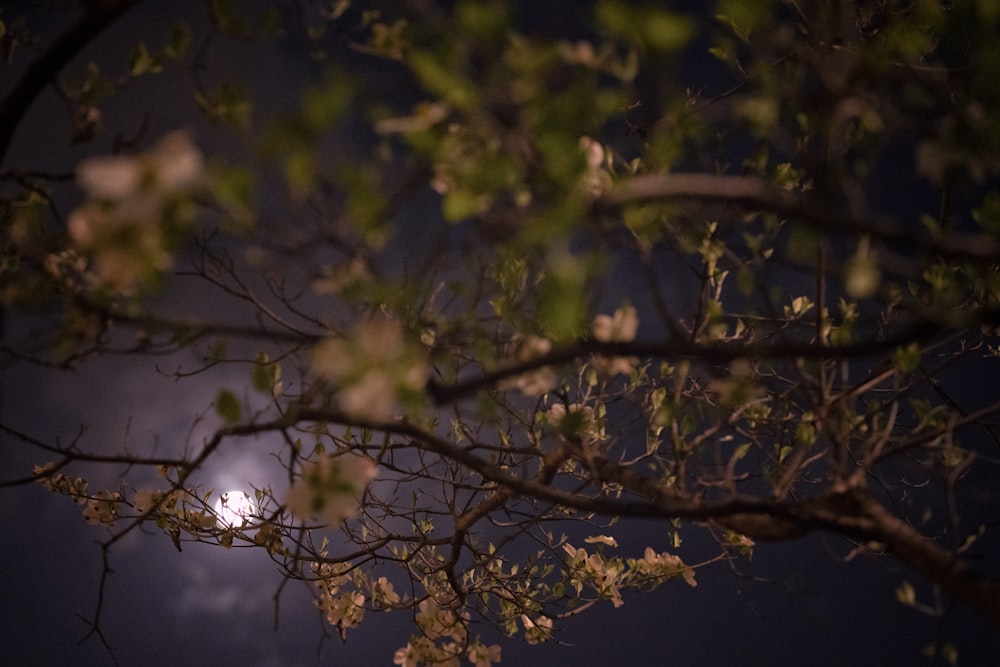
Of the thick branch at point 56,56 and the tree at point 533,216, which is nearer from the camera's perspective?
the tree at point 533,216

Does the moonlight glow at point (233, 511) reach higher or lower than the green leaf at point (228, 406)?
higher

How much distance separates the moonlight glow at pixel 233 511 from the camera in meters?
1.64

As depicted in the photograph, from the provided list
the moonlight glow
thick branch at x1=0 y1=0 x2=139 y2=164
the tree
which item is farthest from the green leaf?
the moonlight glow

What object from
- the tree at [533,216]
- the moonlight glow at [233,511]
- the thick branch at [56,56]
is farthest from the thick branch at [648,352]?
the moonlight glow at [233,511]

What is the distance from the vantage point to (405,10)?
1028mm

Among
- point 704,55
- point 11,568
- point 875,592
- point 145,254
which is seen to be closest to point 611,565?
point 145,254

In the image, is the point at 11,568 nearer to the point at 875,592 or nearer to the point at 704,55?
the point at 704,55

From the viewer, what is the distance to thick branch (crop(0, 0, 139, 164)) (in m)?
0.86

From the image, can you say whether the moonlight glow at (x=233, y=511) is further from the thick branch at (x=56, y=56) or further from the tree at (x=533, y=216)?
the thick branch at (x=56, y=56)

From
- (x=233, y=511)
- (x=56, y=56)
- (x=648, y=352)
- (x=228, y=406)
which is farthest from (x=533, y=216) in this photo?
(x=233, y=511)

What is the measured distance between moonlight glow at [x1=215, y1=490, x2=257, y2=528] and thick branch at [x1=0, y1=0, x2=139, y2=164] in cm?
Result: 110

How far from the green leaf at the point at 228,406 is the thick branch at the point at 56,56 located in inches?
25.3

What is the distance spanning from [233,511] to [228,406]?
1026 millimetres

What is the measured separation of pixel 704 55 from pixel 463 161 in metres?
2.39
